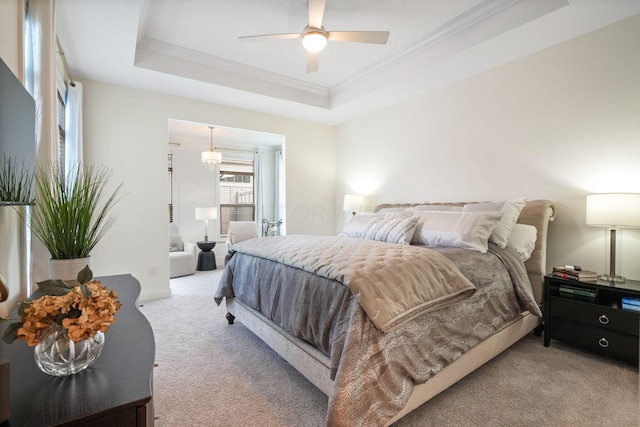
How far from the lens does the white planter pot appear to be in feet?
5.01

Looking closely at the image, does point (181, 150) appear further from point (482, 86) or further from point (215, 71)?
point (482, 86)

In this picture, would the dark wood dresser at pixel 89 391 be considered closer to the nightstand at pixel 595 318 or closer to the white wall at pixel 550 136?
the nightstand at pixel 595 318

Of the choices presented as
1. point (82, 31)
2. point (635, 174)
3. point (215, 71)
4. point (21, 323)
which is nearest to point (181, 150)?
point (215, 71)

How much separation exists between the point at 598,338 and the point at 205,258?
5499 mm

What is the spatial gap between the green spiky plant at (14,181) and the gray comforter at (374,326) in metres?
1.40

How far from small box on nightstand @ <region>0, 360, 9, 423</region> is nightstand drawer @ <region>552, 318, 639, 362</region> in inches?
123

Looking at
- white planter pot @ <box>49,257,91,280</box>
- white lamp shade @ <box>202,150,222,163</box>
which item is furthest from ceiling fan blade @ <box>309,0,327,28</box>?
white lamp shade @ <box>202,150,222,163</box>

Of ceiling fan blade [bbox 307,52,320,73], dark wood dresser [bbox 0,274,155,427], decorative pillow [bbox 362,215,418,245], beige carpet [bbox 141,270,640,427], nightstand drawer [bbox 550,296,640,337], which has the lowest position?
beige carpet [bbox 141,270,640,427]

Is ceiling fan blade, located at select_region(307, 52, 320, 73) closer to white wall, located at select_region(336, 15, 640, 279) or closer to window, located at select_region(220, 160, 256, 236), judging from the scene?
white wall, located at select_region(336, 15, 640, 279)

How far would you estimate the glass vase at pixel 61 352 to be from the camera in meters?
0.83

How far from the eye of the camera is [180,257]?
17.0ft

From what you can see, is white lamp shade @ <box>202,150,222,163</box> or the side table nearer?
white lamp shade @ <box>202,150,222,163</box>

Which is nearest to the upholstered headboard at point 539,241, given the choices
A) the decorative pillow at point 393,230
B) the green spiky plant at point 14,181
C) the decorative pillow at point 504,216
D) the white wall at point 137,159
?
the decorative pillow at point 504,216

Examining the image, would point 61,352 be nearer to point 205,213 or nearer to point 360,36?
point 360,36
